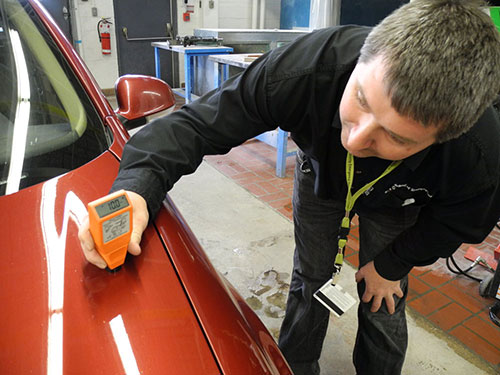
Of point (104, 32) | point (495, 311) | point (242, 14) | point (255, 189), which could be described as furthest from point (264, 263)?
point (242, 14)

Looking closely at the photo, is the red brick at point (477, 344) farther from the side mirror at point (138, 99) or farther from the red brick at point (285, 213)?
the side mirror at point (138, 99)

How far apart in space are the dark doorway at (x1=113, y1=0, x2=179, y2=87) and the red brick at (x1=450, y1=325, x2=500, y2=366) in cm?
667

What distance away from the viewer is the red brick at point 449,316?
82.7 inches

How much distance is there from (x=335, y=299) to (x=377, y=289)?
16 cm

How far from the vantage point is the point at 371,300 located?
4.67ft

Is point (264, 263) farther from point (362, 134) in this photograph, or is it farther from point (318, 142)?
point (362, 134)

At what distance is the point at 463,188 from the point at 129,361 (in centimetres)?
90

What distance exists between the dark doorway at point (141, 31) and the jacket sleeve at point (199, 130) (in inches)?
263

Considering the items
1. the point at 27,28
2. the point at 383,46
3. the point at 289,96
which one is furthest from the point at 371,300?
the point at 27,28

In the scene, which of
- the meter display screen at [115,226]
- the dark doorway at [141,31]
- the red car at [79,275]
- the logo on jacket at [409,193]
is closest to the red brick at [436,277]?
the logo on jacket at [409,193]

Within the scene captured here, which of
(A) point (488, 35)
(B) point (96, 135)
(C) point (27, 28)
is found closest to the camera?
(A) point (488, 35)

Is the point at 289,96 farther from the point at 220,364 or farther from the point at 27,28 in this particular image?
the point at 27,28

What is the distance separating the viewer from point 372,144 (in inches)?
33.2

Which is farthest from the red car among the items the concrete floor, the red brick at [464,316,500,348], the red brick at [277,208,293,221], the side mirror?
the red brick at [277,208,293,221]
